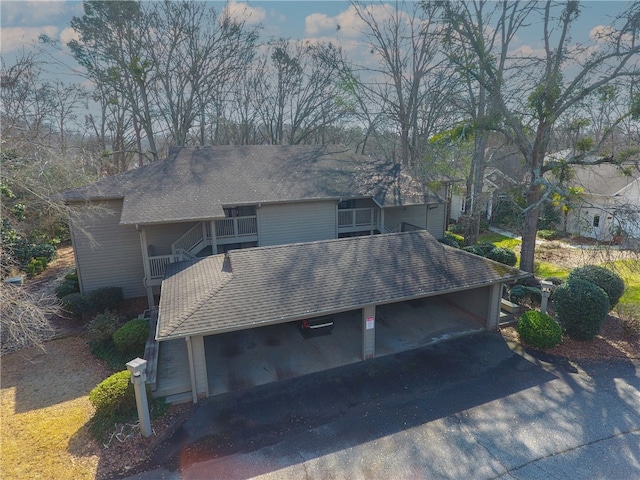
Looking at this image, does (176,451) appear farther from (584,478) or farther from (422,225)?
(422,225)

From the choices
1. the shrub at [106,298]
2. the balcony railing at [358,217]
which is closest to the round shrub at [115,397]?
the shrub at [106,298]

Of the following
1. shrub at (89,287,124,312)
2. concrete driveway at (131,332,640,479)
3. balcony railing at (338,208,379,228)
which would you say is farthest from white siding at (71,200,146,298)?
balcony railing at (338,208,379,228)

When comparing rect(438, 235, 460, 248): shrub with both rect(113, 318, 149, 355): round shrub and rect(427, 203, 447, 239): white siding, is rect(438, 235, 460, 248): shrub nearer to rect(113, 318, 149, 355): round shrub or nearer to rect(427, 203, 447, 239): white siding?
rect(427, 203, 447, 239): white siding

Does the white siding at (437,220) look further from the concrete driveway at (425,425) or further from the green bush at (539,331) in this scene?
the concrete driveway at (425,425)

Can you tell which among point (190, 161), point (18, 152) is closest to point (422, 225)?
point (190, 161)

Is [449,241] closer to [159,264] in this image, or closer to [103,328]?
[159,264]

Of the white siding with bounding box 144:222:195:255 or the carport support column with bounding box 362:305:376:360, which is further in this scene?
the white siding with bounding box 144:222:195:255
